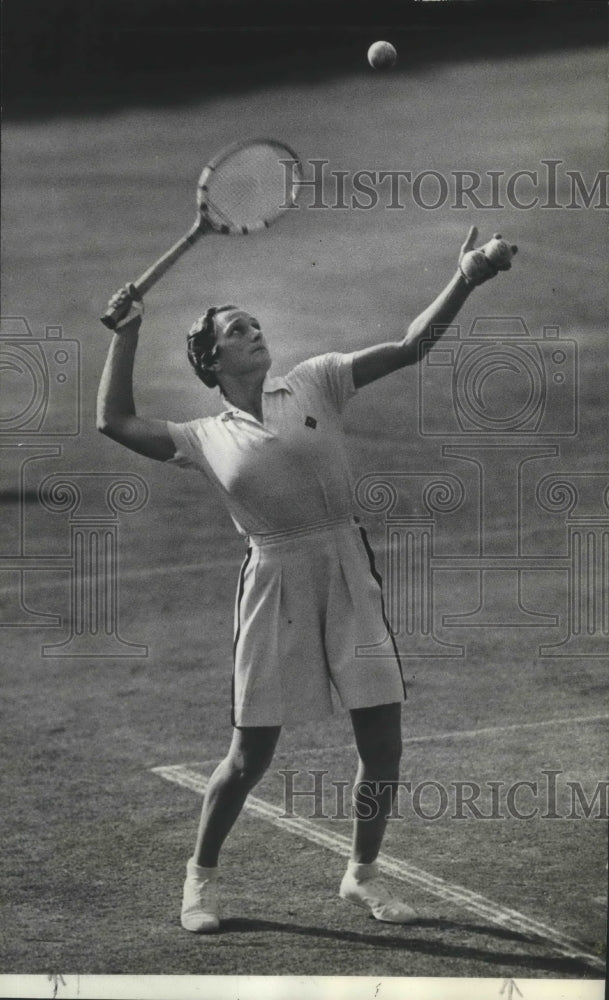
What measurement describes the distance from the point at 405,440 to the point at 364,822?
1.08 meters

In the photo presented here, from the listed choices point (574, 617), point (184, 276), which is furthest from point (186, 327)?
point (574, 617)

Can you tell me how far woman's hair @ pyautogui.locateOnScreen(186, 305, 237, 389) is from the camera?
4.54 meters

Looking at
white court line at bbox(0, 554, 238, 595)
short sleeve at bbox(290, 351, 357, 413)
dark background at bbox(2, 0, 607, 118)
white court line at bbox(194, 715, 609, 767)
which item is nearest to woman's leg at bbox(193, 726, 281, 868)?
white court line at bbox(0, 554, 238, 595)

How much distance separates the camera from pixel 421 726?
204 inches

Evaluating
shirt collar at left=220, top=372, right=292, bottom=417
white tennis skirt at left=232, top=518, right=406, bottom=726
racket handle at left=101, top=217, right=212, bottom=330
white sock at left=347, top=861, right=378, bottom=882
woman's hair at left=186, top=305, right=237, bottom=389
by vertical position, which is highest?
racket handle at left=101, top=217, right=212, bottom=330

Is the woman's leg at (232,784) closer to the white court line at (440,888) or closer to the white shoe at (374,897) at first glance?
the white court line at (440,888)

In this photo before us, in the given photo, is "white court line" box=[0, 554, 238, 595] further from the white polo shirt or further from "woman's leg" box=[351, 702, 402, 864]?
"woman's leg" box=[351, 702, 402, 864]

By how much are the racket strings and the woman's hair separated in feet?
0.83

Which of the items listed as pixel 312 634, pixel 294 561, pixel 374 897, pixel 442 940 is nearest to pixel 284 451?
pixel 294 561

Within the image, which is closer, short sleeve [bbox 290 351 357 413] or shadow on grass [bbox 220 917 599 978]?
shadow on grass [bbox 220 917 599 978]

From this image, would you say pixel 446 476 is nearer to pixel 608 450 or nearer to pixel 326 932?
pixel 608 450

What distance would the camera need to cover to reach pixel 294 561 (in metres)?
4.43

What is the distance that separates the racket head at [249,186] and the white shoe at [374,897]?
183 cm

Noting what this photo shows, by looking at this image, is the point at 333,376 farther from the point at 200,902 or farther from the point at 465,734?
the point at 200,902
